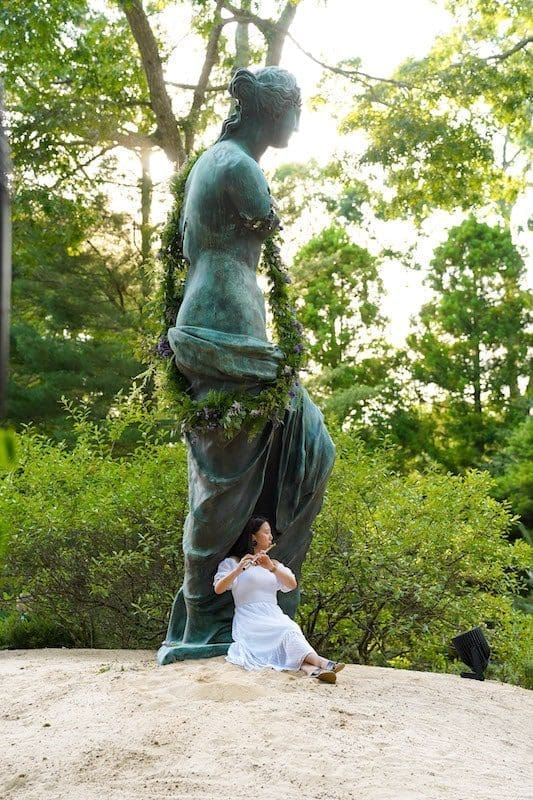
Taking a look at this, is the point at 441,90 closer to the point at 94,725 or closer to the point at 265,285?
the point at 265,285

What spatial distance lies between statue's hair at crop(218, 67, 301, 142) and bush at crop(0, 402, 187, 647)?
343 cm

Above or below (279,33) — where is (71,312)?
below

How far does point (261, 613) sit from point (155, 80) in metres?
9.11

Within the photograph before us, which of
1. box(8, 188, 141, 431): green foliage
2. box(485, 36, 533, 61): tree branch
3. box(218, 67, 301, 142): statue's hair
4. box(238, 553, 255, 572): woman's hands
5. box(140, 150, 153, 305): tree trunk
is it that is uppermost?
box(485, 36, 533, 61): tree branch

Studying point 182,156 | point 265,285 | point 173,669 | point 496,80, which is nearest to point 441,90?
point 496,80

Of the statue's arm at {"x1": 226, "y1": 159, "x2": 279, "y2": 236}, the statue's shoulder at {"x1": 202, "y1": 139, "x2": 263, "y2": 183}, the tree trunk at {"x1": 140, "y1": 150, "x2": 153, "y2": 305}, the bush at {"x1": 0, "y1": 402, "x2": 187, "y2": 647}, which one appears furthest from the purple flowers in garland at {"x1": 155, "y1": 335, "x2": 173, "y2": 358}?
the tree trunk at {"x1": 140, "y1": 150, "x2": 153, "y2": 305}

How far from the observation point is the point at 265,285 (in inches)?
220

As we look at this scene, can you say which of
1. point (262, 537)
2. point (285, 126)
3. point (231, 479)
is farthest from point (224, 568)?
point (285, 126)

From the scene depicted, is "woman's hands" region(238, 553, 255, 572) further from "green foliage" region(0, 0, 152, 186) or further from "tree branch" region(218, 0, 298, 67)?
"tree branch" region(218, 0, 298, 67)

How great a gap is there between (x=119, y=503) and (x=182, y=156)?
257 inches

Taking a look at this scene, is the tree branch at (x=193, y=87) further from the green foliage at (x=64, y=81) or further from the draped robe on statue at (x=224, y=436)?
the draped robe on statue at (x=224, y=436)

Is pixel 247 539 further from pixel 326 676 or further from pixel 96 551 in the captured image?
pixel 96 551

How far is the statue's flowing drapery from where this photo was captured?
503cm

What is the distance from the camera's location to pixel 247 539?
5.23 meters
